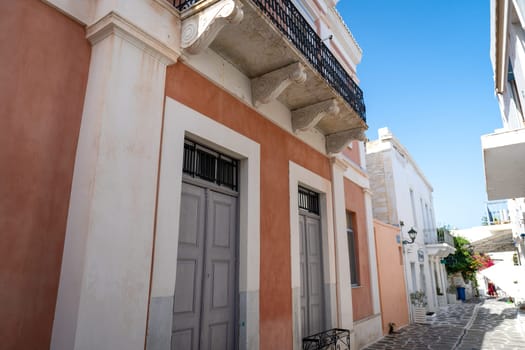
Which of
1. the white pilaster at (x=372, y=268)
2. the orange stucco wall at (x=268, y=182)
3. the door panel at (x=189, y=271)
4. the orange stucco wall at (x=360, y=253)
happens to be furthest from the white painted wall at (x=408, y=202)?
the door panel at (x=189, y=271)

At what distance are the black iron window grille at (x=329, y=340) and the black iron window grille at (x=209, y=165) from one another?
287 centimetres

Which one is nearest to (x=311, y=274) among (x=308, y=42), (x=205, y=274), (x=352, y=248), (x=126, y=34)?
(x=352, y=248)

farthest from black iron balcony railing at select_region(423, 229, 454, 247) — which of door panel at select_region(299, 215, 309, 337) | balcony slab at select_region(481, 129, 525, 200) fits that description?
door panel at select_region(299, 215, 309, 337)

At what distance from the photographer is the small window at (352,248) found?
8562 millimetres

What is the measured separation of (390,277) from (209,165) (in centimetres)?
887

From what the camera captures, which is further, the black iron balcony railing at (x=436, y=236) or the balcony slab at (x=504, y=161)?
the black iron balcony railing at (x=436, y=236)

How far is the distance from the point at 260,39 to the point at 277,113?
5.08 ft

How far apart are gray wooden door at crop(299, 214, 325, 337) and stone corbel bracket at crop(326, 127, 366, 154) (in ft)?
5.29

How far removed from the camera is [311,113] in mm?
6270

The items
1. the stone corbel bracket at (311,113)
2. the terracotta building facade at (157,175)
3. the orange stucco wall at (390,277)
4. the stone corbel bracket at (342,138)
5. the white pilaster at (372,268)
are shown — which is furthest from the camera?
the orange stucco wall at (390,277)

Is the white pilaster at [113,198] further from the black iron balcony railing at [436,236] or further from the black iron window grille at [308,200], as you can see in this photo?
the black iron balcony railing at [436,236]

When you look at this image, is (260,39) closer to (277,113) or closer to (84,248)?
(277,113)

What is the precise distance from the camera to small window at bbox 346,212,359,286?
28.1ft

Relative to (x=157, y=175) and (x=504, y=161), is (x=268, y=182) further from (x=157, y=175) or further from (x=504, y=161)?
(x=504, y=161)
